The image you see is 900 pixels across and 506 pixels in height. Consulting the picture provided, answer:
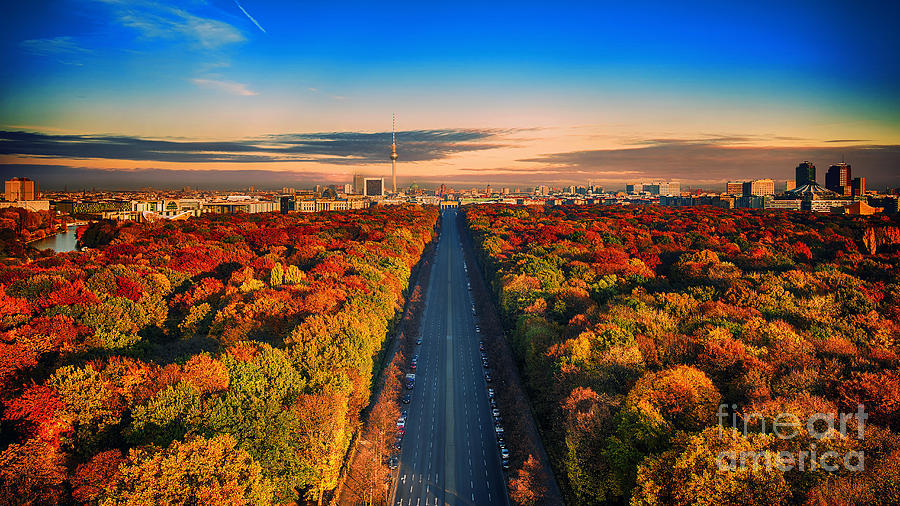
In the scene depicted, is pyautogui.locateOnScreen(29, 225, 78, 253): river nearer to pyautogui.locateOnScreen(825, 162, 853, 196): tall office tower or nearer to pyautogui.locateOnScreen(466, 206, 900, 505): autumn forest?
pyautogui.locateOnScreen(466, 206, 900, 505): autumn forest

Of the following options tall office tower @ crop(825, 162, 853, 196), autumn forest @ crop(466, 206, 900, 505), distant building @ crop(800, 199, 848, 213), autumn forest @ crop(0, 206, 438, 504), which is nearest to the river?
autumn forest @ crop(0, 206, 438, 504)

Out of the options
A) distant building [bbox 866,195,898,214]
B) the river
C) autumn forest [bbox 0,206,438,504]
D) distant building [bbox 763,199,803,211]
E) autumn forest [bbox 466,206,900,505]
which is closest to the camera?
autumn forest [bbox 466,206,900,505]

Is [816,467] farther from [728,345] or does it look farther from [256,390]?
[256,390]

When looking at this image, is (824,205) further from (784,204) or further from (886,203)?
(784,204)

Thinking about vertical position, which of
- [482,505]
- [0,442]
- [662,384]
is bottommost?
[482,505]

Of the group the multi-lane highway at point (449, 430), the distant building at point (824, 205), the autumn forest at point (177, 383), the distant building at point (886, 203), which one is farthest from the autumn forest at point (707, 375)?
the distant building at point (824, 205)

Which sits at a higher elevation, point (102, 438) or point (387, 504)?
point (102, 438)

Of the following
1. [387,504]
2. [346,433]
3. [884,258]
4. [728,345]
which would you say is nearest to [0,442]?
[346,433]
